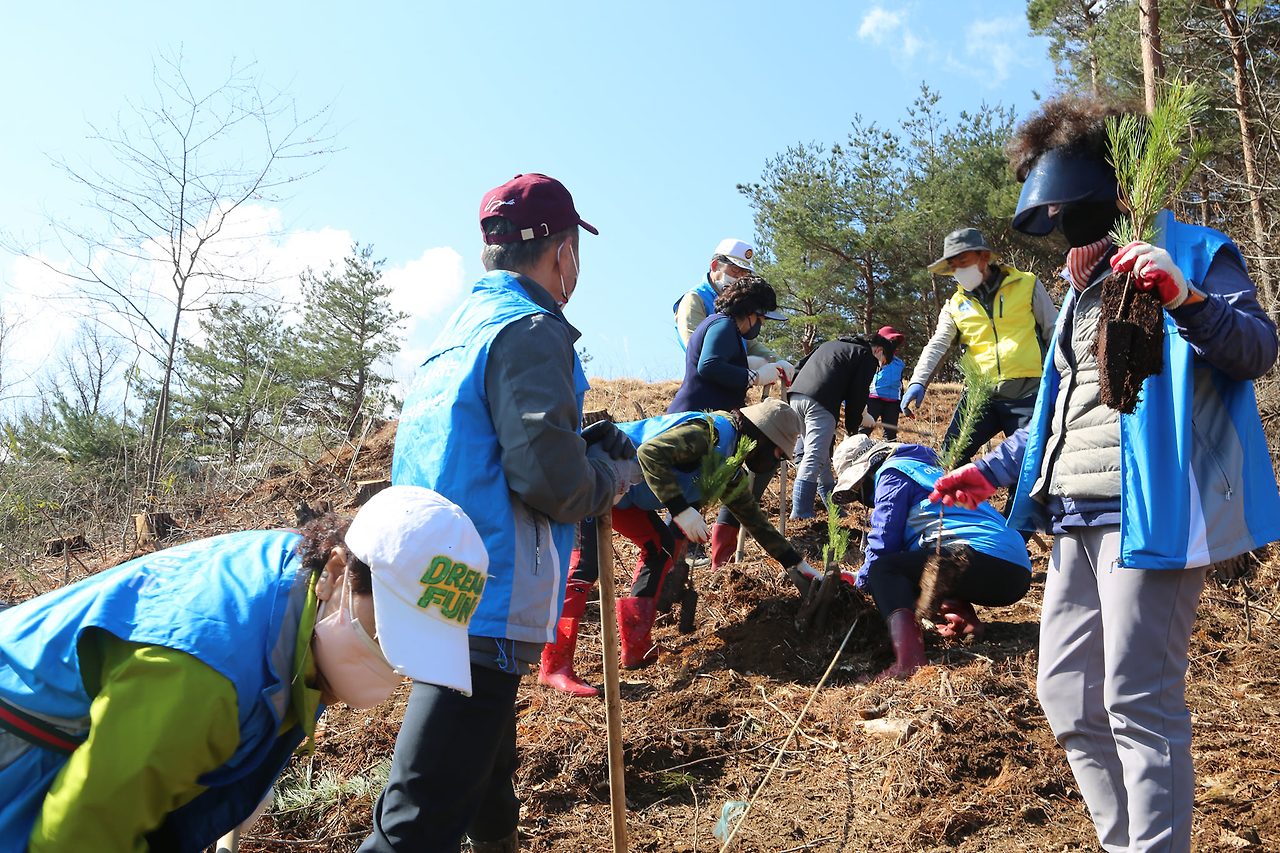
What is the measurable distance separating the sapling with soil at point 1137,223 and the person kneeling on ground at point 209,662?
4.75 ft

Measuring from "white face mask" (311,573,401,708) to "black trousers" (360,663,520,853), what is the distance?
0.34 m

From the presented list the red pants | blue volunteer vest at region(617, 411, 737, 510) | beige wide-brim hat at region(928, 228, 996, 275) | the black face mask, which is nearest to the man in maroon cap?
the black face mask

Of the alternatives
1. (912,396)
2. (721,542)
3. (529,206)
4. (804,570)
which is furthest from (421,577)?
(912,396)

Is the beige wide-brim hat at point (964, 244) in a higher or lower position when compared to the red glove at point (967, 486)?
higher

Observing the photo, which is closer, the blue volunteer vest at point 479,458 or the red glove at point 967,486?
the blue volunteer vest at point 479,458

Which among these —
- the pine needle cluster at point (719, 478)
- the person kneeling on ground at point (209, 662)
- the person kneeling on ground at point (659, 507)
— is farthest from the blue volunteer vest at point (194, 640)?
the pine needle cluster at point (719, 478)

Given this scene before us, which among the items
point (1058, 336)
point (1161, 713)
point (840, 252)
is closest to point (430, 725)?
point (1161, 713)

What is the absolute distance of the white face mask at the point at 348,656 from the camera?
1.62 m

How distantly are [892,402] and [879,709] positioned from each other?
4.80 metres

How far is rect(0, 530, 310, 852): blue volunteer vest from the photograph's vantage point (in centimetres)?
141

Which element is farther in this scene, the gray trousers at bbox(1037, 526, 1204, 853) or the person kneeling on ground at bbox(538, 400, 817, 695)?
the person kneeling on ground at bbox(538, 400, 817, 695)

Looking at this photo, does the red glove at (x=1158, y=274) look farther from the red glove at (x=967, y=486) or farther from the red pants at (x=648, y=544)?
the red pants at (x=648, y=544)

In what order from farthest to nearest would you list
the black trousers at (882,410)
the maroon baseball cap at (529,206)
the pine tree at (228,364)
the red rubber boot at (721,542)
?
the pine tree at (228,364)
the black trousers at (882,410)
the red rubber boot at (721,542)
the maroon baseball cap at (529,206)

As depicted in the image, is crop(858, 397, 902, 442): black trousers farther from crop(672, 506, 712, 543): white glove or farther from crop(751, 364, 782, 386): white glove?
crop(672, 506, 712, 543): white glove
